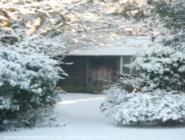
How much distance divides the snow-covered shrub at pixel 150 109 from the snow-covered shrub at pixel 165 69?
440 millimetres

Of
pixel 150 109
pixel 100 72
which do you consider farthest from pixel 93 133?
pixel 100 72

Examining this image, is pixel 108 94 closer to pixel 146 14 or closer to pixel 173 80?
pixel 173 80

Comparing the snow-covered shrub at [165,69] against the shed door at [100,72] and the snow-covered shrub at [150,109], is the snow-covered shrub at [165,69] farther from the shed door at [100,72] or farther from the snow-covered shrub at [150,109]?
the shed door at [100,72]

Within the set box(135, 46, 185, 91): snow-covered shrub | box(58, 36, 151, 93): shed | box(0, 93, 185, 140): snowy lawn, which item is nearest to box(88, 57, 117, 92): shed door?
box(58, 36, 151, 93): shed

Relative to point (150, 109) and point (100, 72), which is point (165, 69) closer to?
point (150, 109)

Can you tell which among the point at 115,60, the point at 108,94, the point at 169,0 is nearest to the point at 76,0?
the point at 108,94

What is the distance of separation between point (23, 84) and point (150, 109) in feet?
12.2

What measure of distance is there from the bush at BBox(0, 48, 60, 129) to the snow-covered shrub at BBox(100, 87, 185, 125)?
7.08 ft

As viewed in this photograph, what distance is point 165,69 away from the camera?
16.2m

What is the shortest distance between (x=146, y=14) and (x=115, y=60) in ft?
62.3

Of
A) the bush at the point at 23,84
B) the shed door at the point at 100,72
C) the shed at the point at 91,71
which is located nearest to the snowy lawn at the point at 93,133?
the bush at the point at 23,84

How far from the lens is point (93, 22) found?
21188mm

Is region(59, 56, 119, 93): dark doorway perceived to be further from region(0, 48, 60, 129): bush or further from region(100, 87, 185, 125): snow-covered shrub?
region(0, 48, 60, 129): bush

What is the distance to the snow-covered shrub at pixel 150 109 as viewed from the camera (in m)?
14.8
